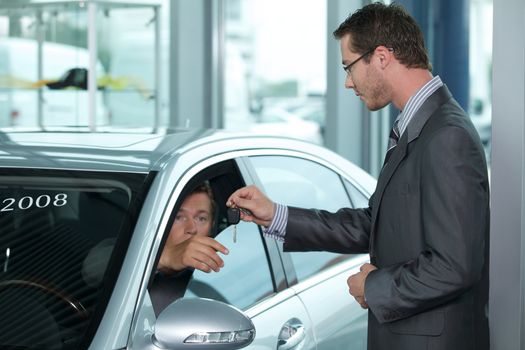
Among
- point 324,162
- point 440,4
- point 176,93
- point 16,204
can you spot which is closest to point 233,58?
point 176,93

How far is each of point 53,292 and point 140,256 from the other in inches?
10.4

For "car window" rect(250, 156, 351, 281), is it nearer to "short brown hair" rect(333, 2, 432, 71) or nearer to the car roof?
the car roof

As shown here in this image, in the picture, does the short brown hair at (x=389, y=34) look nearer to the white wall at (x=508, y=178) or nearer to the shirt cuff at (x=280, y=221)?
the white wall at (x=508, y=178)

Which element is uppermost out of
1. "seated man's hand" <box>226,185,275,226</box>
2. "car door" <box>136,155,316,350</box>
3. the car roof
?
the car roof

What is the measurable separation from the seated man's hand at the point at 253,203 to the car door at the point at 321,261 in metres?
0.53

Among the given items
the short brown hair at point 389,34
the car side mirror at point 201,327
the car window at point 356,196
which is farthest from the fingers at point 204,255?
the car window at point 356,196

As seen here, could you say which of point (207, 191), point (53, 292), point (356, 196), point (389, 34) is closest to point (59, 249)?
point (53, 292)

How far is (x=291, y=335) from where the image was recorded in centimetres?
317

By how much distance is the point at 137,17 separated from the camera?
32.8ft

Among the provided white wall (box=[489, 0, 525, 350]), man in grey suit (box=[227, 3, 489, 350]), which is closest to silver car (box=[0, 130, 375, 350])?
man in grey suit (box=[227, 3, 489, 350])

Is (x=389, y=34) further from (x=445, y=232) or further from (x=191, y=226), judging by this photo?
(x=191, y=226)

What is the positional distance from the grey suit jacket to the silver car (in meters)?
0.36

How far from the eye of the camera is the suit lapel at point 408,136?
2.61 m

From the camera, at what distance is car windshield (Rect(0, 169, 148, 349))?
8.56 ft
